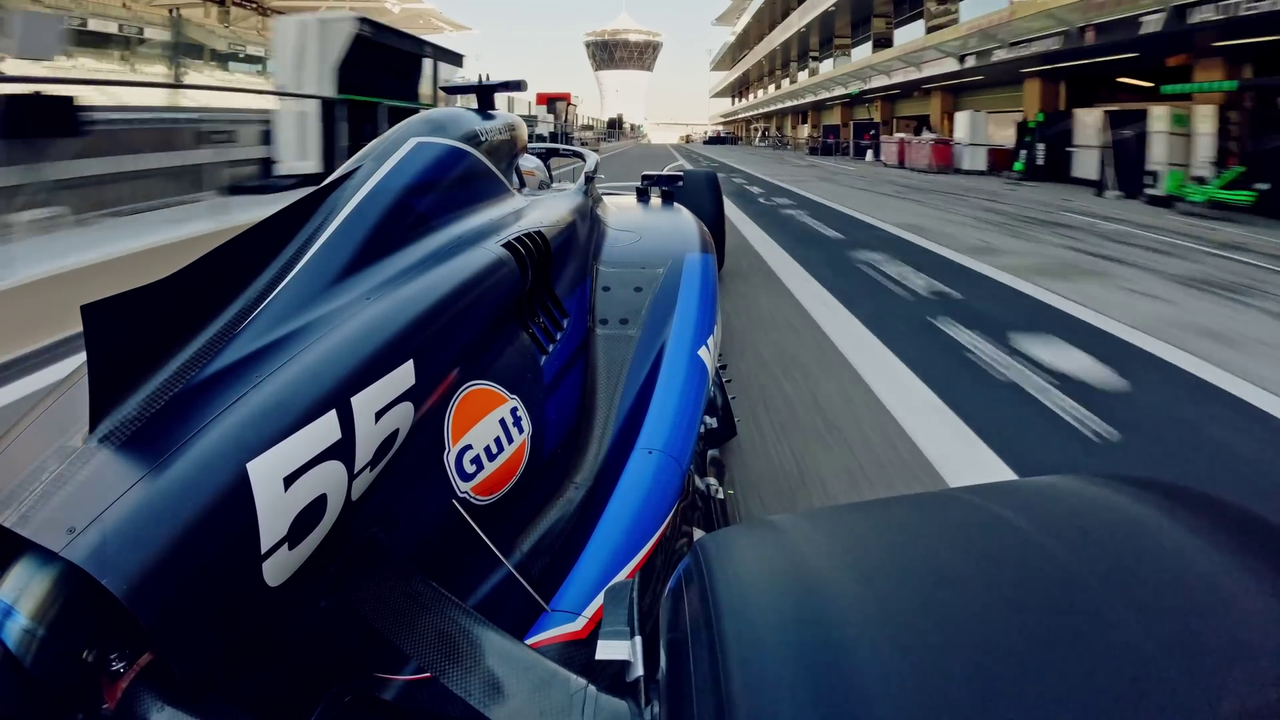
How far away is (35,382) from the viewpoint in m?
2.87

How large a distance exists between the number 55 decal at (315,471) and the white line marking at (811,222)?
841cm

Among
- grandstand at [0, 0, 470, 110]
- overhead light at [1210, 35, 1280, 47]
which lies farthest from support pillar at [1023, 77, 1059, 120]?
grandstand at [0, 0, 470, 110]

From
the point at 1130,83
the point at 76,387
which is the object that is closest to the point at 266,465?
the point at 76,387

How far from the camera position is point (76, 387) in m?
1.32

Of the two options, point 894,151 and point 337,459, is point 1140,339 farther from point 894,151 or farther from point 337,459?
point 894,151

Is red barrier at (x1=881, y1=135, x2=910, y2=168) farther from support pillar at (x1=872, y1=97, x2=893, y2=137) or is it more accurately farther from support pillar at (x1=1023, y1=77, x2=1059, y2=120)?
support pillar at (x1=872, y1=97, x2=893, y2=137)

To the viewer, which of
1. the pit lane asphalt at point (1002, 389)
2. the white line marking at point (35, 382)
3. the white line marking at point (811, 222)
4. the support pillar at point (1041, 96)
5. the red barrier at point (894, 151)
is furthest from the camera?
the red barrier at point (894, 151)

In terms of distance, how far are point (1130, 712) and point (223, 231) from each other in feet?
9.64

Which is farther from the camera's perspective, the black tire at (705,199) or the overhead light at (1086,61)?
the overhead light at (1086,61)

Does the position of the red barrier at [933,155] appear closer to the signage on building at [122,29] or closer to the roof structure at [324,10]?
the roof structure at [324,10]

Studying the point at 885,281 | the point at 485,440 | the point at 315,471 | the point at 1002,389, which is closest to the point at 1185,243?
the point at 885,281

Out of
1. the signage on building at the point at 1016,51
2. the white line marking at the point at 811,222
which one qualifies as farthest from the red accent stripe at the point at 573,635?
the signage on building at the point at 1016,51

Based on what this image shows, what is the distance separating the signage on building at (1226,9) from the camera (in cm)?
1243

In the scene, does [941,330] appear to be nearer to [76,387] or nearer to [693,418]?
[693,418]
